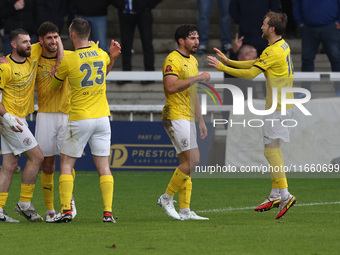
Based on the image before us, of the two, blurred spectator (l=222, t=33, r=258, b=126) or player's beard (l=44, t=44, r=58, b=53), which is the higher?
player's beard (l=44, t=44, r=58, b=53)

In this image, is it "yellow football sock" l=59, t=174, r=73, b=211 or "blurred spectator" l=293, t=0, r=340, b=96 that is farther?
"blurred spectator" l=293, t=0, r=340, b=96

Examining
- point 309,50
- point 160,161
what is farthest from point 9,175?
point 309,50

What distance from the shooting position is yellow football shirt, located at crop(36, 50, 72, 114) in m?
9.61

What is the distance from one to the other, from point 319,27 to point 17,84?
7.99 m

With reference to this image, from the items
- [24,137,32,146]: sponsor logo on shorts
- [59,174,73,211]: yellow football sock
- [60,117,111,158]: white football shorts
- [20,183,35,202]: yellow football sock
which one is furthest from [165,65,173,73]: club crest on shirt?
[20,183,35,202]: yellow football sock

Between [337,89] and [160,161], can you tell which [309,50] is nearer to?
[337,89]

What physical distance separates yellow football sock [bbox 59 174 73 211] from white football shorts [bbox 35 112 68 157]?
549 millimetres

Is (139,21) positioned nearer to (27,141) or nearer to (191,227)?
(27,141)

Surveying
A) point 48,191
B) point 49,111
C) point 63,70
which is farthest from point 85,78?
point 48,191

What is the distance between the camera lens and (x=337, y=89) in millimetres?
15117

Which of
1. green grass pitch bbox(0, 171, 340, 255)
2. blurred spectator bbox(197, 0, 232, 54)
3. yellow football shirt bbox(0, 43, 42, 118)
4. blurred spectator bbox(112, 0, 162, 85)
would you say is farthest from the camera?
blurred spectator bbox(197, 0, 232, 54)

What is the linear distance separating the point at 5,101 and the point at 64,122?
688 millimetres

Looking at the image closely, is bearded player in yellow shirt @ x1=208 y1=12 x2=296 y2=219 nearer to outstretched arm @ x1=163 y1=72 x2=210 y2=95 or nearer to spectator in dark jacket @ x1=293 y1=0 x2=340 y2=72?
outstretched arm @ x1=163 y1=72 x2=210 y2=95

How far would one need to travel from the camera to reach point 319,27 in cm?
1602
